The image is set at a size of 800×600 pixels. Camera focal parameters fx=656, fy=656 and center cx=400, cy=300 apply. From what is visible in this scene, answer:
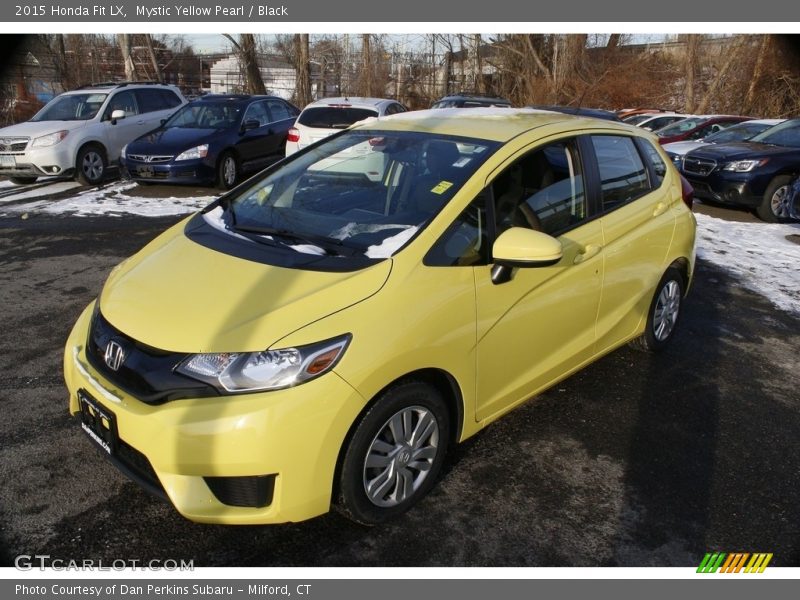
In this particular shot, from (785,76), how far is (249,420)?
85.2ft

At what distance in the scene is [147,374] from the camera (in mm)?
2568

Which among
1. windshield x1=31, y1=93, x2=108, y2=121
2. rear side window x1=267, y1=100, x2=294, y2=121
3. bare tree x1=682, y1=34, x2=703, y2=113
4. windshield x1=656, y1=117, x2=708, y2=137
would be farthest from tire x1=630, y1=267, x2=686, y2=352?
bare tree x1=682, y1=34, x2=703, y2=113

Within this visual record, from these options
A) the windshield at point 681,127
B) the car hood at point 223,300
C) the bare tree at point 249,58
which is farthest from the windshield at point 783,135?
the bare tree at point 249,58

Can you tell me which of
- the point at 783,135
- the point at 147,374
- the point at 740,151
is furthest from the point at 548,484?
the point at 783,135

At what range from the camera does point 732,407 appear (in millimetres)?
4152

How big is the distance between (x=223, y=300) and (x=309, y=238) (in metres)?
0.63

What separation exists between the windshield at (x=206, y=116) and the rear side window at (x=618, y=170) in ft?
27.6

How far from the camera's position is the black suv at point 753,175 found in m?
10.2

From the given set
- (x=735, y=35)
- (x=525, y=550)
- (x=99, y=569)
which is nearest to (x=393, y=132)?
(x=525, y=550)

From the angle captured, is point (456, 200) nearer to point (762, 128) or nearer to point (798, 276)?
point (798, 276)

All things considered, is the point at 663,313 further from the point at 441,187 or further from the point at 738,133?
the point at 738,133

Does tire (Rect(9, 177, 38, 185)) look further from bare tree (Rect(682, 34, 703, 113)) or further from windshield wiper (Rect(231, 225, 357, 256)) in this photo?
bare tree (Rect(682, 34, 703, 113))

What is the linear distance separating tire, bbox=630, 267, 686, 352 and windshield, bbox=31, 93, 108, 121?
34.0ft

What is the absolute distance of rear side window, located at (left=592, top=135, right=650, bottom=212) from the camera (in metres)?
3.95
